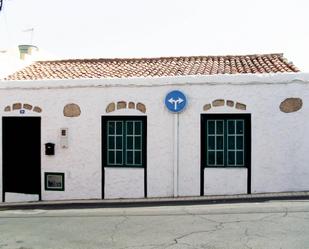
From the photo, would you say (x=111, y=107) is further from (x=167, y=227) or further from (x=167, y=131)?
(x=167, y=227)

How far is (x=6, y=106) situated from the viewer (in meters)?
12.5

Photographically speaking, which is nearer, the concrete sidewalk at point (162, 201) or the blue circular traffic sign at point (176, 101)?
the concrete sidewalk at point (162, 201)

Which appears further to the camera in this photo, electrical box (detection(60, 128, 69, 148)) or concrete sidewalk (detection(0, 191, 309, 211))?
electrical box (detection(60, 128, 69, 148))

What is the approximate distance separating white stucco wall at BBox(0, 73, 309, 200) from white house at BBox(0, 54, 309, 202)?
0.03 metres

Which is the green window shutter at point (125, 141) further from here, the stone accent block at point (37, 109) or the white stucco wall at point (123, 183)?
the stone accent block at point (37, 109)

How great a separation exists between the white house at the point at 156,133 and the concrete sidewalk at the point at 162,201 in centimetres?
42

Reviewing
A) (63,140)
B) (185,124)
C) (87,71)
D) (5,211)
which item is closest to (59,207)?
(5,211)

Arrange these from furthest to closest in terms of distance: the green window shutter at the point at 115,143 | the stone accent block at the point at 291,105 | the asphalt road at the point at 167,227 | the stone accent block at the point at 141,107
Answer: the green window shutter at the point at 115,143, the stone accent block at the point at 141,107, the stone accent block at the point at 291,105, the asphalt road at the point at 167,227

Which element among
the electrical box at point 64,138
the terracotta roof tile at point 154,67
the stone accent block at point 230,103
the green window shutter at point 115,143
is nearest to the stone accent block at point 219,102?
the stone accent block at point 230,103

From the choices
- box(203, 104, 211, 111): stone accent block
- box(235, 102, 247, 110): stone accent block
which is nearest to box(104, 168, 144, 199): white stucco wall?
box(203, 104, 211, 111): stone accent block

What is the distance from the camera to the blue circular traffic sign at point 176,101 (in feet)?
37.4

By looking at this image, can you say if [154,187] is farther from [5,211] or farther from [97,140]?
[5,211]

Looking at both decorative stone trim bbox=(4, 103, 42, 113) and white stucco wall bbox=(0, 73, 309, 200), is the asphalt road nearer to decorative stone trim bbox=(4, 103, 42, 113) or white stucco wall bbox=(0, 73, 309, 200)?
white stucco wall bbox=(0, 73, 309, 200)

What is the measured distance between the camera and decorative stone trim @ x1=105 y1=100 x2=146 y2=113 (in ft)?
38.6
